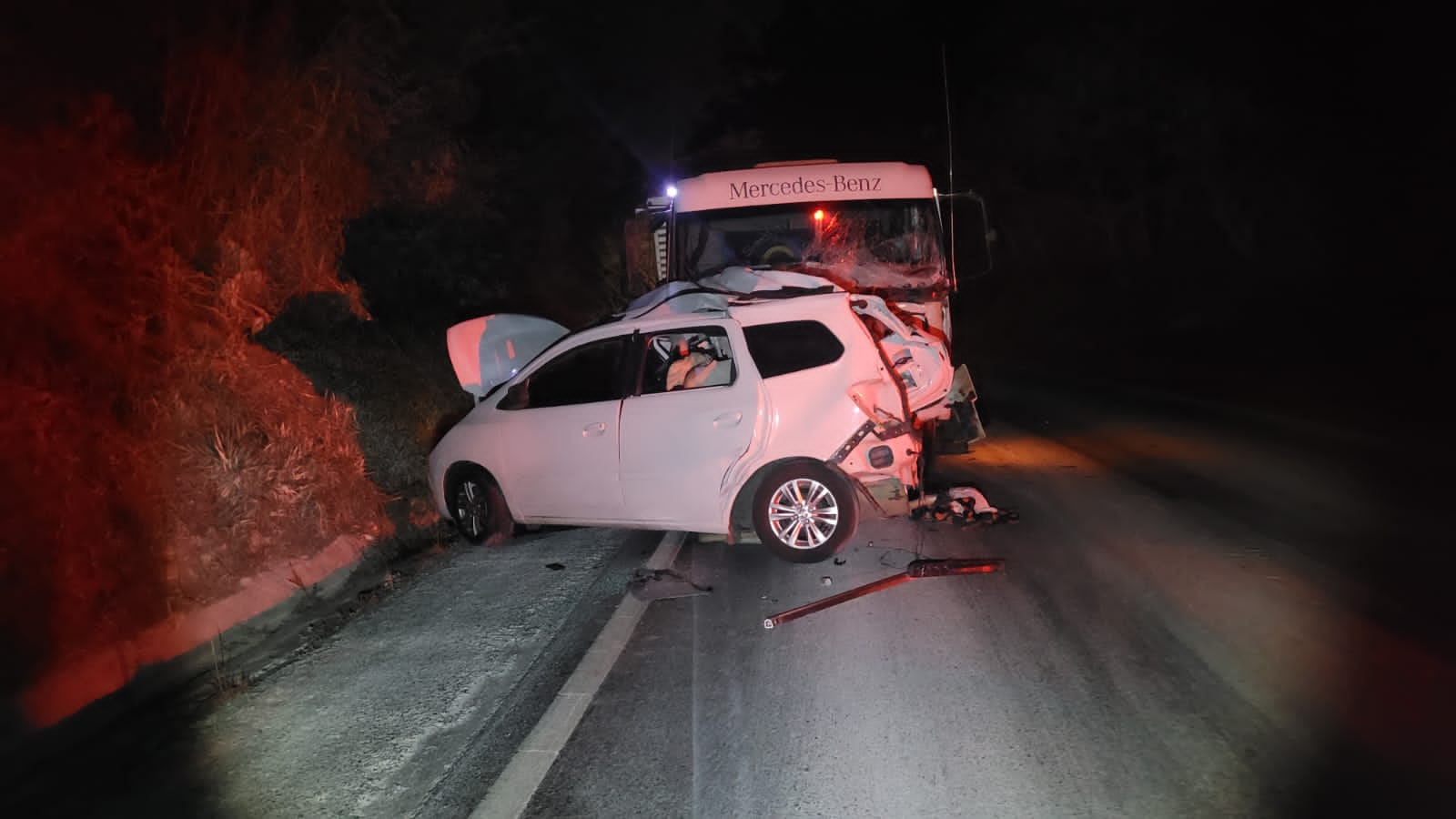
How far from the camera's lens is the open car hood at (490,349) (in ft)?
33.7

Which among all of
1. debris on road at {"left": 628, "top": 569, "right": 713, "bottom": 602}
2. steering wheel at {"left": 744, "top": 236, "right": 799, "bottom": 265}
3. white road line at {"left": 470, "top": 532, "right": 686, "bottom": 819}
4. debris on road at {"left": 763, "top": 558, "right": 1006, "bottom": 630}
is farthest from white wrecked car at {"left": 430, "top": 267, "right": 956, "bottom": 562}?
steering wheel at {"left": 744, "top": 236, "right": 799, "bottom": 265}

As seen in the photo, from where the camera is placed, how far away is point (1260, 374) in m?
18.7

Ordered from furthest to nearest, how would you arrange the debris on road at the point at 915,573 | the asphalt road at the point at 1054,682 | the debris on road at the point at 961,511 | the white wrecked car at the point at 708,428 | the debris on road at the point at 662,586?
1. the debris on road at the point at 961,511
2. the white wrecked car at the point at 708,428
3. the debris on road at the point at 662,586
4. the debris on road at the point at 915,573
5. the asphalt road at the point at 1054,682

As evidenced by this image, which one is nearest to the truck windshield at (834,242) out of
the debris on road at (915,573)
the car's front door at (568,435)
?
the car's front door at (568,435)

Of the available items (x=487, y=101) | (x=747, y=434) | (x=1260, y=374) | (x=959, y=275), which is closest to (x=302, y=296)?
(x=747, y=434)

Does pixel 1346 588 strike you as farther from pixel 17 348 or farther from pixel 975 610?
pixel 17 348

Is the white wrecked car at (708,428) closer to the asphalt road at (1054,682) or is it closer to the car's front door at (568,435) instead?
the car's front door at (568,435)

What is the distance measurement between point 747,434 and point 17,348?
182 inches

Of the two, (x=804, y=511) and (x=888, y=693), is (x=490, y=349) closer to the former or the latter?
(x=804, y=511)

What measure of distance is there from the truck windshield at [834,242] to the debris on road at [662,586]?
437cm

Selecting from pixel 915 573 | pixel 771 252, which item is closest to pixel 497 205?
pixel 771 252

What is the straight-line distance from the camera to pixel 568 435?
818 cm

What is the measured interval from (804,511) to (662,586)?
1.16 meters

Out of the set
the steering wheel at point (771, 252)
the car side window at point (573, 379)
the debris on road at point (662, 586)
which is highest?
the steering wheel at point (771, 252)
